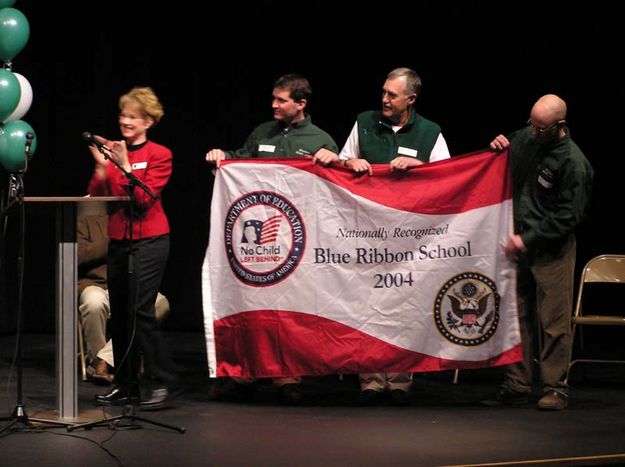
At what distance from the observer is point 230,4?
861 centimetres

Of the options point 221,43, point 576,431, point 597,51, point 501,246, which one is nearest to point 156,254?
point 501,246

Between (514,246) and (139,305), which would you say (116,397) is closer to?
(139,305)

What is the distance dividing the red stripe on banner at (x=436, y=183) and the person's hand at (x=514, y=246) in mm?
216

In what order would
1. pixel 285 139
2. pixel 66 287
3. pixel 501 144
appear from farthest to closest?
1. pixel 285 139
2. pixel 501 144
3. pixel 66 287

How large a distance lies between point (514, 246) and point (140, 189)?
188 cm

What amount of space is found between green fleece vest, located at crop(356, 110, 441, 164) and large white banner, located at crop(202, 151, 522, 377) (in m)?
0.22

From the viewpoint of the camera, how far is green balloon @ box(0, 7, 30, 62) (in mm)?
6938

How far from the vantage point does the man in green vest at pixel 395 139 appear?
229 inches

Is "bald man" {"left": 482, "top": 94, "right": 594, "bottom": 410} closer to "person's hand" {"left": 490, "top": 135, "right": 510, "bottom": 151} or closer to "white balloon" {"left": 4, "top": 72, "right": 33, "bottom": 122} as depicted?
"person's hand" {"left": 490, "top": 135, "right": 510, "bottom": 151}

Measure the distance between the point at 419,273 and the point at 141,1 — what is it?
13.1 ft

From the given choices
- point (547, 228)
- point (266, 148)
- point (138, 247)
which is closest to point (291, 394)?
point (138, 247)

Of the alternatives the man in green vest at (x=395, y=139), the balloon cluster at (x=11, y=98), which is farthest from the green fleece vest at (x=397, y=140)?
the balloon cluster at (x=11, y=98)

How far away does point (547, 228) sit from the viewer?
554cm

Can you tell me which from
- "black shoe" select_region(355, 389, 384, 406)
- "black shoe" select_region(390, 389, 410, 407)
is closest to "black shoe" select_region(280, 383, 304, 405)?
"black shoe" select_region(355, 389, 384, 406)
